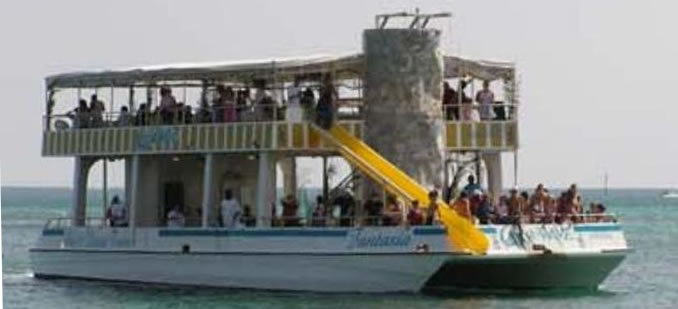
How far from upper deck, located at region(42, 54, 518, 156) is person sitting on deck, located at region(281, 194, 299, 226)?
88 centimetres

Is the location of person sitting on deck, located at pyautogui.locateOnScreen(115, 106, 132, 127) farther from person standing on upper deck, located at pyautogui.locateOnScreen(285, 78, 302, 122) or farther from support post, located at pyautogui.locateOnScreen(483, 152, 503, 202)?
support post, located at pyautogui.locateOnScreen(483, 152, 503, 202)

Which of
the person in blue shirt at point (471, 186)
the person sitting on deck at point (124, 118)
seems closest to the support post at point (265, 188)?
the person in blue shirt at point (471, 186)

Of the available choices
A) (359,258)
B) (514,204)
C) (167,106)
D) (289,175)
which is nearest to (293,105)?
(359,258)

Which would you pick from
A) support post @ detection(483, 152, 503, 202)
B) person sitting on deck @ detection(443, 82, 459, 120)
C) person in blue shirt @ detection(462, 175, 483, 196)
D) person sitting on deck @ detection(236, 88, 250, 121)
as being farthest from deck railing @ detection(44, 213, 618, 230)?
person sitting on deck @ detection(443, 82, 459, 120)

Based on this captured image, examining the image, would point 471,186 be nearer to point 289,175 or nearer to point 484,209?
point 484,209

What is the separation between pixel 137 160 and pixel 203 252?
3.39 meters

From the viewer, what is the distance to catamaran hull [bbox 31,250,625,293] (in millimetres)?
26641

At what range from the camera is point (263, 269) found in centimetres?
2869

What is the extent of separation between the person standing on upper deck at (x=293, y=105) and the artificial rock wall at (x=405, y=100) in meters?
1.25

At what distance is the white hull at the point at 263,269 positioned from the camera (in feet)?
87.7

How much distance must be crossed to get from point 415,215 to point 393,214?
0.51 metres

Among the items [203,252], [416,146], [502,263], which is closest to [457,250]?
[502,263]

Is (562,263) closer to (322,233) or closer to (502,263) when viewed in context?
(502,263)

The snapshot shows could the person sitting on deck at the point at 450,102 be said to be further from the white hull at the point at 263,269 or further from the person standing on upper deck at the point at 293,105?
the white hull at the point at 263,269
